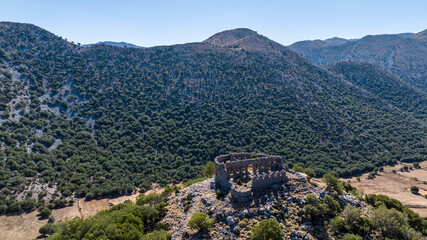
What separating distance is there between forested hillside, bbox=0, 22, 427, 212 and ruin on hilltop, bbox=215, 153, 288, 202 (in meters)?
45.6

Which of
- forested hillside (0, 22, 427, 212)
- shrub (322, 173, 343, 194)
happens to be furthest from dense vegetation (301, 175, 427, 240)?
forested hillside (0, 22, 427, 212)

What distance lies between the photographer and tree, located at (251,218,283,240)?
85.7 feet

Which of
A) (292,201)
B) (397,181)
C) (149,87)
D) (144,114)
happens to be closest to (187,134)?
(144,114)

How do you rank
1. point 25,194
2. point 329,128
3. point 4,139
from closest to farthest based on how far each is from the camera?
1. point 25,194
2. point 4,139
3. point 329,128

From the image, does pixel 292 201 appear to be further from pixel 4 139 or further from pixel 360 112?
pixel 360 112

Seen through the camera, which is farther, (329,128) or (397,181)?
(329,128)

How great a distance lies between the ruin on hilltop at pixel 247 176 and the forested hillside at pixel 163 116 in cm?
4563

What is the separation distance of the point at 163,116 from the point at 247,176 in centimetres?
8476

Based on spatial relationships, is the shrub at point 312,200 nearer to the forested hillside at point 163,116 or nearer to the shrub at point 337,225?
the shrub at point 337,225

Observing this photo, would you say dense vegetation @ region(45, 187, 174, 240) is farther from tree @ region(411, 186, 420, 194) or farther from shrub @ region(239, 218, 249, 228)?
tree @ region(411, 186, 420, 194)

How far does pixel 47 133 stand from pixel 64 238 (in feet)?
240

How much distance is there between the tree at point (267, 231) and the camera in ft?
85.7

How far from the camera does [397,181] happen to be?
84250mm

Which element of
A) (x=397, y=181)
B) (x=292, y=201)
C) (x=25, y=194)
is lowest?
(x=397, y=181)
